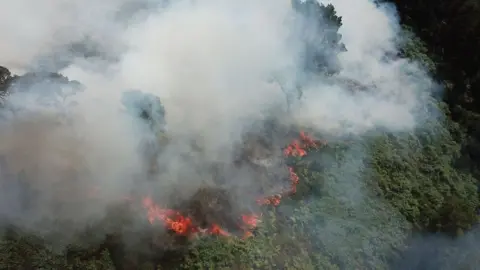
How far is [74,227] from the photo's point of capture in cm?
1180

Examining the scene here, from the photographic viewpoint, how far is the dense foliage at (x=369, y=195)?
12.5 metres

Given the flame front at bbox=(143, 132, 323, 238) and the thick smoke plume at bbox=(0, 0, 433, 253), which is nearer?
the thick smoke plume at bbox=(0, 0, 433, 253)

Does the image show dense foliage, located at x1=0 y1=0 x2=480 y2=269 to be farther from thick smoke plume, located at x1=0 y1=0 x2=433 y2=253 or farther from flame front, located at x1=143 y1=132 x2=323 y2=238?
thick smoke plume, located at x1=0 y1=0 x2=433 y2=253

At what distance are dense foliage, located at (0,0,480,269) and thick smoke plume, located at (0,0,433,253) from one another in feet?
2.48

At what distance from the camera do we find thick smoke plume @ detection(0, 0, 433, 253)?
11719mm

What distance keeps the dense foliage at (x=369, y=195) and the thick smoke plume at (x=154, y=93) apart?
76cm

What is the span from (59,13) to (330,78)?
33.8 feet

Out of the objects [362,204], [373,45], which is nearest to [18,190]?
[362,204]

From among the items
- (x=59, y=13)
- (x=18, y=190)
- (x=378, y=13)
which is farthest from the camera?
(x=378, y=13)

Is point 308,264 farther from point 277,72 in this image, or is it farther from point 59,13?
point 59,13

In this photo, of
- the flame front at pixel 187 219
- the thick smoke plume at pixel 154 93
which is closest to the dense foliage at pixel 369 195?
the flame front at pixel 187 219

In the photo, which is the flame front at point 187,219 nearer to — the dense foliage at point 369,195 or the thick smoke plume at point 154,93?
the dense foliage at point 369,195

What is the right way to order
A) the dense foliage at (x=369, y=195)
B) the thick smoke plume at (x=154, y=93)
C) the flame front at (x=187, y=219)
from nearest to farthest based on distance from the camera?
1. the thick smoke plume at (x=154, y=93)
2. the dense foliage at (x=369, y=195)
3. the flame front at (x=187, y=219)

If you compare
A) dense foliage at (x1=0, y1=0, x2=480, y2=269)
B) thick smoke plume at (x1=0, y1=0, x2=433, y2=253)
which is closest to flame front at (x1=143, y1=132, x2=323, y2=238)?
dense foliage at (x1=0, y1=0, x2=480, y2=269)
